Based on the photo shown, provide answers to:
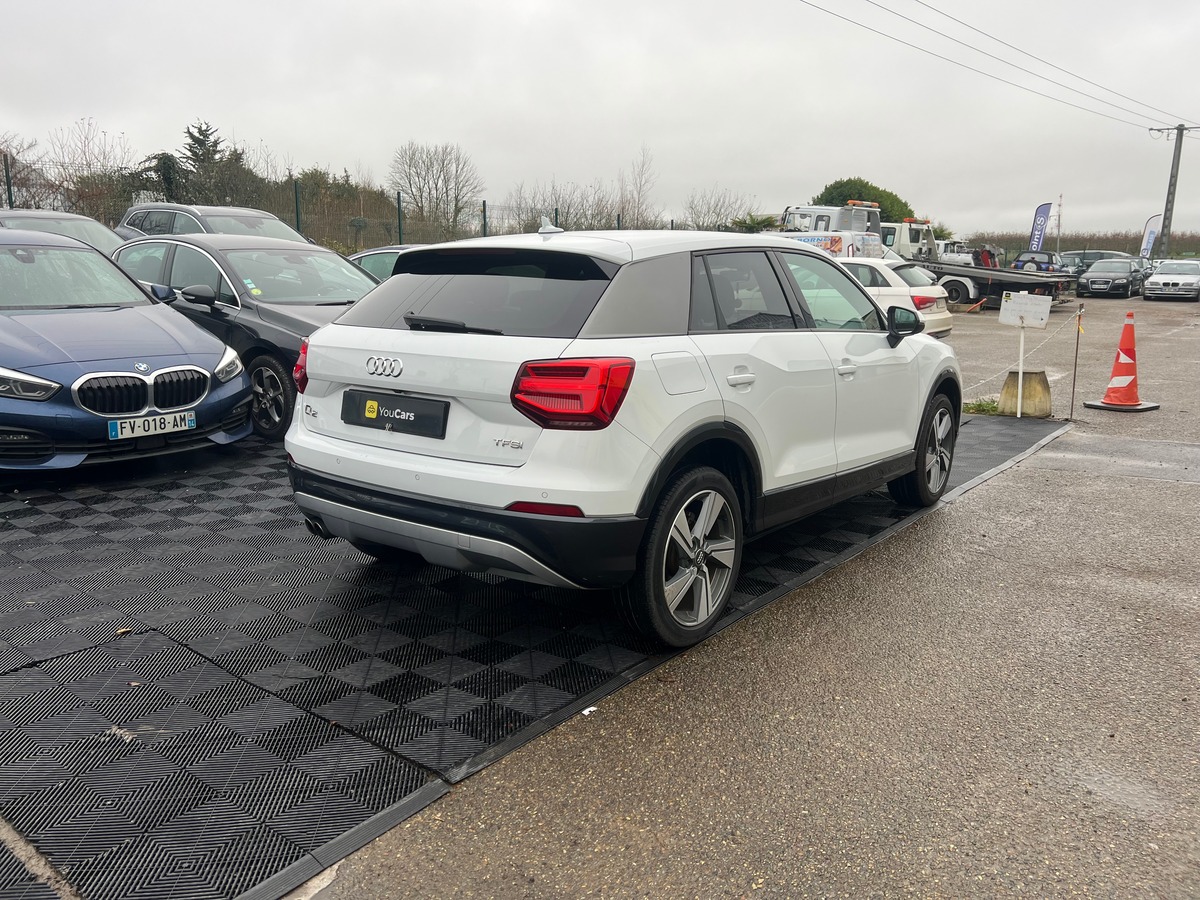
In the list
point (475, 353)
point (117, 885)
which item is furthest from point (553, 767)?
point (475, 353)

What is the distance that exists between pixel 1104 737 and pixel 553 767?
1.95 m

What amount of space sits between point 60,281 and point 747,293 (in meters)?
5.63

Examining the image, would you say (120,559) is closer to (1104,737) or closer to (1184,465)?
(1104,737)

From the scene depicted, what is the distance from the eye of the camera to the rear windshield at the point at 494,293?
3621mm

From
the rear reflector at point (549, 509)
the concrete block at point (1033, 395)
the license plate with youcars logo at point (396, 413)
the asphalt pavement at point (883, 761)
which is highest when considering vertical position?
the license plate with youcars logo at point (396, 413)

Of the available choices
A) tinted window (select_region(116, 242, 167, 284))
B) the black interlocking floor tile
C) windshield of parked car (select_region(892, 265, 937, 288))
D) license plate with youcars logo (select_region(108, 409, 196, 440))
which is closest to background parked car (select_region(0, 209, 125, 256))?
tinted window (select_region(116, 242, 167, 284))

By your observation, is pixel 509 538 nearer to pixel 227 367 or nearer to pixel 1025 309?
pixel 227 367

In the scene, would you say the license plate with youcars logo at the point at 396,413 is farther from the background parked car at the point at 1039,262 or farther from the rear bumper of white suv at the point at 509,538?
the background parked car at the point at 1039,262

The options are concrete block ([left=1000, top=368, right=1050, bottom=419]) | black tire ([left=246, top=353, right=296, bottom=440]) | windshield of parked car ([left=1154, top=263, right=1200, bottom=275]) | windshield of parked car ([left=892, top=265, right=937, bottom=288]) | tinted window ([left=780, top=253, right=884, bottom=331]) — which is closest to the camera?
tinted window ([left=780, top=253, right=884, bottom=331])

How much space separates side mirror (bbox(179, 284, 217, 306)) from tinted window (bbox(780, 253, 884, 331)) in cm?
512

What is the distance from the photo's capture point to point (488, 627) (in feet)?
13.7

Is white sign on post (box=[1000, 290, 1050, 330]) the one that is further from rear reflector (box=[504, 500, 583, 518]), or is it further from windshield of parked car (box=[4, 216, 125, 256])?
windshield of parked car (box=[4, 216, 125, 256])

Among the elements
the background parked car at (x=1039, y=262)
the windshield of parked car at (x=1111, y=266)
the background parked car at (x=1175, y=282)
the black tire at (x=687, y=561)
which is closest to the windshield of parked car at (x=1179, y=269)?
the background parked car at (x=1175, y=282)

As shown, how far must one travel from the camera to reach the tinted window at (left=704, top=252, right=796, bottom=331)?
4.26 metres
